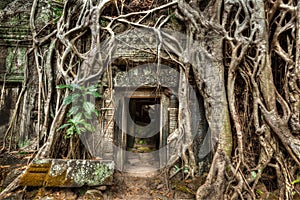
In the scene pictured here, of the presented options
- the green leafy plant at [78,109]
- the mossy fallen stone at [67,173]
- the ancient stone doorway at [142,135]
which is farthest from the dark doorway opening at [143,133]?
the mossy fallen stone at [67,173]

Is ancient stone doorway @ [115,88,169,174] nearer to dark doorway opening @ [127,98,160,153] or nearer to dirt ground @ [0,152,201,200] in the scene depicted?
dark doorway opening @ [127,98,160,153]

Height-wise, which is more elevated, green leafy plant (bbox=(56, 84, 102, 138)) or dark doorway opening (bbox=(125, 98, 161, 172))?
green leafy plant (bbox=(56, 84, 102, 138))

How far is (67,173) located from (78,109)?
973 millimetres

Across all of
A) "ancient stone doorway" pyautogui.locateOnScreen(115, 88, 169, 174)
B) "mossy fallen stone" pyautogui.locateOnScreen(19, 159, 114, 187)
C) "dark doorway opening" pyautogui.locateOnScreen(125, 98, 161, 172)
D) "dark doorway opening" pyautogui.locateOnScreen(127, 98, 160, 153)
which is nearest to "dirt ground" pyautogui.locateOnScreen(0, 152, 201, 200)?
"mossy fallen stone" pyautogui.locateOnScreen(19, 159, 114, 187)

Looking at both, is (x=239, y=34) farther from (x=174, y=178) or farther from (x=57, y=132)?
(x=57, y=132)

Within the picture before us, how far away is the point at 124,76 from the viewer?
3.36m

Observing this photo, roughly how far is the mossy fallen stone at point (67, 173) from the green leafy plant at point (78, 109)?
1.76ft

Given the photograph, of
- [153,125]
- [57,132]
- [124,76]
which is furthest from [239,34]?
[153,125]

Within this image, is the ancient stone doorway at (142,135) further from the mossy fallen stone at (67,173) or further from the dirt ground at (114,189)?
the mossy fallen stone at (67,173)

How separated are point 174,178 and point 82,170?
1444 mm

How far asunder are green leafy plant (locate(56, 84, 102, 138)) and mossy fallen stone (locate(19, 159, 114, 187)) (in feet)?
1.76

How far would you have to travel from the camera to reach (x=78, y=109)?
9.68ft

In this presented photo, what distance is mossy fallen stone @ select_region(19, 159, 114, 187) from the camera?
2.30 meters

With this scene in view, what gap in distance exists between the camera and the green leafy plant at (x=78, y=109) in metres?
2.84
